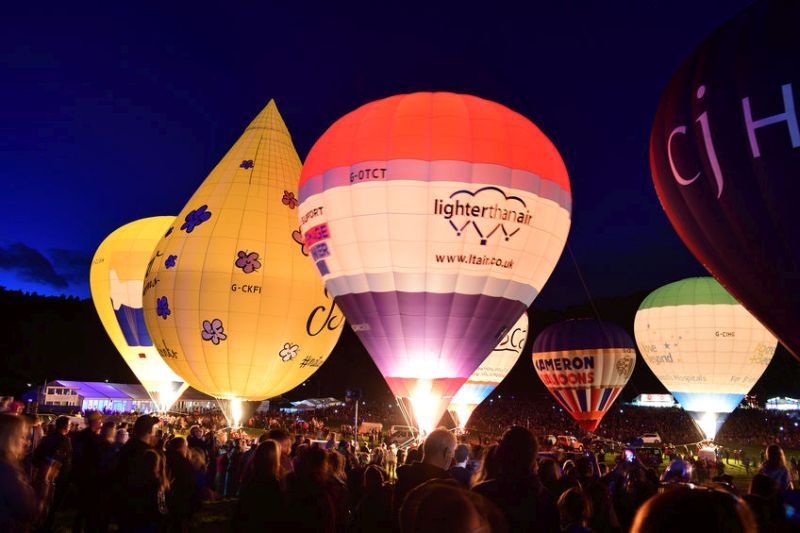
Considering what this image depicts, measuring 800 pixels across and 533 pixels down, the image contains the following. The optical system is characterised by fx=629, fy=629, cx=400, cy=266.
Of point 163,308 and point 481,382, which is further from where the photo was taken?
point 481,382

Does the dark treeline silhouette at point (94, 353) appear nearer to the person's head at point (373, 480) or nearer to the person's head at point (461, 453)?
the person's head at point (461, 453)

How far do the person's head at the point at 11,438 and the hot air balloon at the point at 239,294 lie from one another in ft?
38.5

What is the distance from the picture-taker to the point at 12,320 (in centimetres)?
5647

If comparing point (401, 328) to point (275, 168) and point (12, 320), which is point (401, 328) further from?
point (12, 320)

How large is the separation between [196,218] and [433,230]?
6.77 meters

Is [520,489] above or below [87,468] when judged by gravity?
above

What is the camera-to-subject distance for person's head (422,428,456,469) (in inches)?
141

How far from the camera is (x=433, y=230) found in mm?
11805

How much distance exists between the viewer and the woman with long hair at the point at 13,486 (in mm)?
2613

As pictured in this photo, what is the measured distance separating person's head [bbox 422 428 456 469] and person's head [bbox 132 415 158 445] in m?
2.03

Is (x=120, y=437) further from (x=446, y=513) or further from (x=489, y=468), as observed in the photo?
(x=446, y=513)

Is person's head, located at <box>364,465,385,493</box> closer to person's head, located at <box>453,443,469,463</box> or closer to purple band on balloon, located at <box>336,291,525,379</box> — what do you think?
person's head, located at <box>453,443,469,463</box>

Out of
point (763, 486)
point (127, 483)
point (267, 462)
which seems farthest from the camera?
point (127, 483)

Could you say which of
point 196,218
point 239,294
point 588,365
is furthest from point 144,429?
point 588,365
